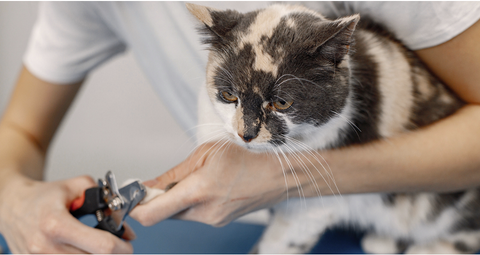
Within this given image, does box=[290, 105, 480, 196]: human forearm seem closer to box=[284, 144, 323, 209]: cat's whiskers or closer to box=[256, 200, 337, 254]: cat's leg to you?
box=[284, 144, 323, 209]: cat's whiskers

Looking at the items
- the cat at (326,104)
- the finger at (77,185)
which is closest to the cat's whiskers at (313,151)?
the cat at (326,104)

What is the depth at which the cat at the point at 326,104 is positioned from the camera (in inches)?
24.1

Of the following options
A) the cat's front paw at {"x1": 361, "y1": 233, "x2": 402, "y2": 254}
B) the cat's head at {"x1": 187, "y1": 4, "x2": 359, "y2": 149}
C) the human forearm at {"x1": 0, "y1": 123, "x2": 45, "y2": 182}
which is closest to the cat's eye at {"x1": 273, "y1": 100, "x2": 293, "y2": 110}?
the cat's head at {"x1": 187, "y1": 4, "x2": 359, "y2": 149}

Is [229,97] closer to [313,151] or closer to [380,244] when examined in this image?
[313,151]

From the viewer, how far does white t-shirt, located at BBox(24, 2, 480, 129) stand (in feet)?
3.06

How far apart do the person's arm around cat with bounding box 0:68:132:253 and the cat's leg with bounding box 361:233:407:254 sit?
58 cm

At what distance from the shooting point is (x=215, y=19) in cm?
65

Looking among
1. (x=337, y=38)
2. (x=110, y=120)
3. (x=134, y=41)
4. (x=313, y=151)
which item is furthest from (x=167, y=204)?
(x=110, y=120)

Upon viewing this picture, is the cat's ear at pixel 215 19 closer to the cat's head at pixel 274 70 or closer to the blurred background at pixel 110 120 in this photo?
the cat's head at pixel 274 70

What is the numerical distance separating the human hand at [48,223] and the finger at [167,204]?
80 mm

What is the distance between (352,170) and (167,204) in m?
0.36

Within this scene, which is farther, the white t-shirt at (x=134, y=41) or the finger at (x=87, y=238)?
the white t-shirt at (x=134, y=41)

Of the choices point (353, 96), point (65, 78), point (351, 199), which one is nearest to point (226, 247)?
point (351, 199)

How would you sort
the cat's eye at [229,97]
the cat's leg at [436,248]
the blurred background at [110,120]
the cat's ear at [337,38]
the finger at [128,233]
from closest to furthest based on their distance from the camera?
the cat's ear at [337,38] < the cat's eye at [229,97] < the finger at [128,233] < the cat's leg at [436,248] < the blurred background at [110,120]
